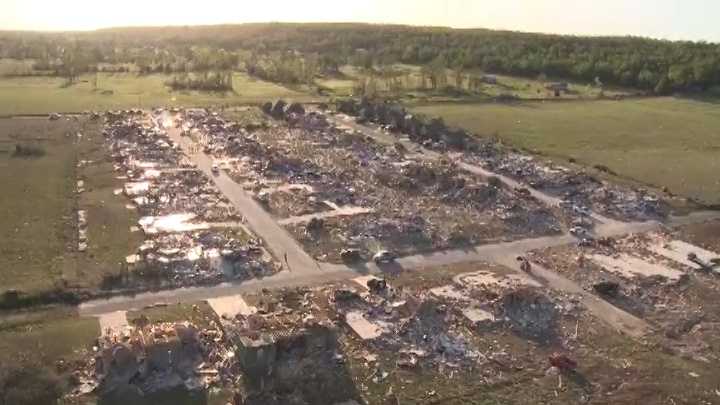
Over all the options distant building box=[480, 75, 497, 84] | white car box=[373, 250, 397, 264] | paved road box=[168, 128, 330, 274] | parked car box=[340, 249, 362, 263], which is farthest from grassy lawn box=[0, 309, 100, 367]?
distant building box=[480, 75, 497, 84]

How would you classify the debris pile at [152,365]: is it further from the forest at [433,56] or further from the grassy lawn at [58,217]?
the forest at [433,56]

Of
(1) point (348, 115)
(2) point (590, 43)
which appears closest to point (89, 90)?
(1) point (348, 115)

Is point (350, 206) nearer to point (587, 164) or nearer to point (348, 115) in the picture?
point (587, 164)

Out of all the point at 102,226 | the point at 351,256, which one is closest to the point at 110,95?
the point at 102,226

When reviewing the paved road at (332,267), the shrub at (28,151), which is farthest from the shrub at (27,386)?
the shrub at (28,151)

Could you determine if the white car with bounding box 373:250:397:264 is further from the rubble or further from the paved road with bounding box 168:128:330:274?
the rubble

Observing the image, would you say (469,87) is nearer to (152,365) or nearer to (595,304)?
(595,304)
